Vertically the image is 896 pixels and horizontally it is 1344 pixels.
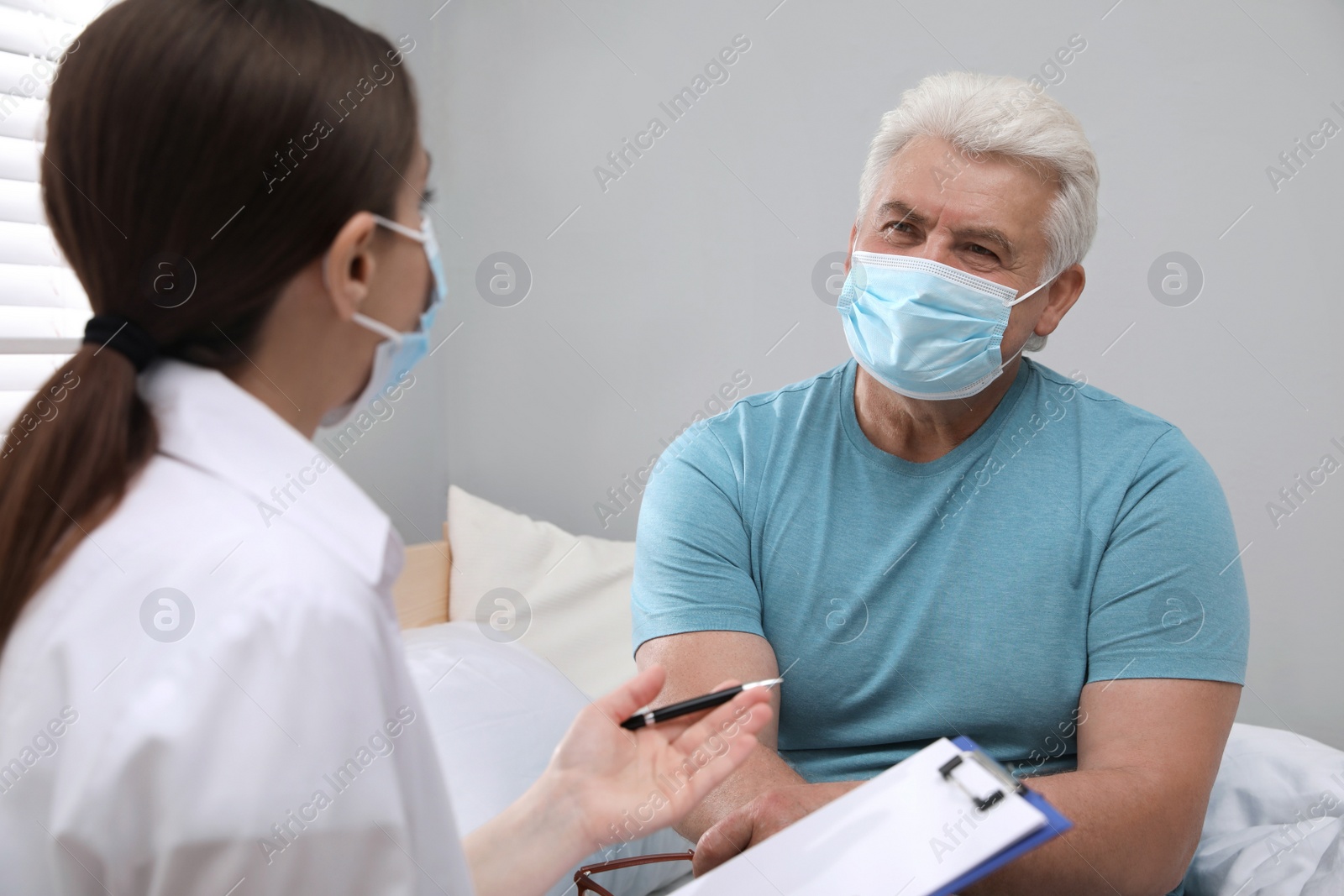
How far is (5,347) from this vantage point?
1.39 metres

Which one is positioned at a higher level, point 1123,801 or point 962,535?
point 962,535

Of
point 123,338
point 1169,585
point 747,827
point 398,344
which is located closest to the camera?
point 123,338

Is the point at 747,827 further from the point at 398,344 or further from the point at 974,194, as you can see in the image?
the point at 974,194

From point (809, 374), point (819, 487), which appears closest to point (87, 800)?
point (819, 487)

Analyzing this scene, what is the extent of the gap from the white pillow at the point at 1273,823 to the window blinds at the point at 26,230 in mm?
1744

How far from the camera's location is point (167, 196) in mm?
596

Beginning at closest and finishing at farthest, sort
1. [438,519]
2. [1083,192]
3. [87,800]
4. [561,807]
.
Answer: [87,800], [561,807], [1083,192], [438,519]

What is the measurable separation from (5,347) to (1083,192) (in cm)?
155

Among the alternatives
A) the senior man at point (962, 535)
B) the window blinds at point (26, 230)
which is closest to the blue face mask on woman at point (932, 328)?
the senior man at point (962, 535)

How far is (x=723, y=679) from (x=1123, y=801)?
1.45ft

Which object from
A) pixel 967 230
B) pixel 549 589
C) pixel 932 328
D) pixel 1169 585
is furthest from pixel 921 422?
pixel 549 589

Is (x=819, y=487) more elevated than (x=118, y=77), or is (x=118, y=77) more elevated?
(x=118, y=77)

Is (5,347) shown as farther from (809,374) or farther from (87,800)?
(809,374)

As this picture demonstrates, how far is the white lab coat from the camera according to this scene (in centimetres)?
50
